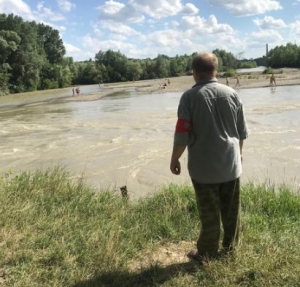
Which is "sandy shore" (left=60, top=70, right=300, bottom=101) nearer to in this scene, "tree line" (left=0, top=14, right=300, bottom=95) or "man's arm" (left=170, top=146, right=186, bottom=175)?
"tree line" (left=0, top=14, right=300, bottom=95)

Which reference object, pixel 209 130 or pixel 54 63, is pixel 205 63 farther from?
pixel 54 63

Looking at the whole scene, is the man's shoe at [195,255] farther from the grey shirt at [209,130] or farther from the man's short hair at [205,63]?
the man's short hair at [205,63]

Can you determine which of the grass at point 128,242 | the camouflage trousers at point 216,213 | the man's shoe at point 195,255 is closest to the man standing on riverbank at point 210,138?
the camouflage trousers at point 216,213

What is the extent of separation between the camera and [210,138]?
140 inches

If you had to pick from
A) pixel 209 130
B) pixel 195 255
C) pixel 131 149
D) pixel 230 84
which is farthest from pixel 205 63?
pixel 230 84

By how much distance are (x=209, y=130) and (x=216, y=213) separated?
88 centimetres

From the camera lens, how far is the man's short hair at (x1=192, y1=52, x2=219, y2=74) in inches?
138

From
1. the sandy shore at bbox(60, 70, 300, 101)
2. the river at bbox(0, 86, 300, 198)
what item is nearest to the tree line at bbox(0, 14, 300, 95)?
the sandy shore at bbox(60, 70, 300, 101)

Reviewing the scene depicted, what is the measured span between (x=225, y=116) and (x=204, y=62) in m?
0.55

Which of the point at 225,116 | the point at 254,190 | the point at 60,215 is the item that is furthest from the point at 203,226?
the point at 254,190

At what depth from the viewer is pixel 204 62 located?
350 centimetres

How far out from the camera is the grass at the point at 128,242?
3.64 m

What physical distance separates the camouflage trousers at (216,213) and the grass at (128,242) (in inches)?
6.7

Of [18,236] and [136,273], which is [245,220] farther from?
[18,236]
